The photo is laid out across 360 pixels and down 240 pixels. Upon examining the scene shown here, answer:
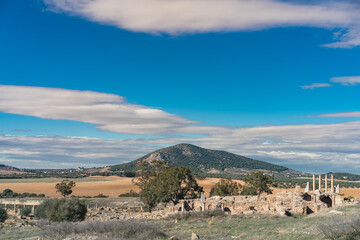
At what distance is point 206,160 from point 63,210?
149 m

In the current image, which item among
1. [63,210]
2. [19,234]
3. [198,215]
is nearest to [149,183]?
[63,210]

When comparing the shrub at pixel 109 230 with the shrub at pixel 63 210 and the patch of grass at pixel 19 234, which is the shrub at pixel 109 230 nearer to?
the patch of grass at pixel 19 234

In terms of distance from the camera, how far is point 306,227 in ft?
64.0

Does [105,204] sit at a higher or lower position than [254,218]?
lower

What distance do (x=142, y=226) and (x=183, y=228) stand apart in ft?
13.9

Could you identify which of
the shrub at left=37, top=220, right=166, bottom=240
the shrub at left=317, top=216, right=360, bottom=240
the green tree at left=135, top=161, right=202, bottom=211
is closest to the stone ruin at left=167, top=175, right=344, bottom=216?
the green tree at left=135, top=161, right=202, bottom=211

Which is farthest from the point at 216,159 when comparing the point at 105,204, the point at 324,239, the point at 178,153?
the point at 324,239

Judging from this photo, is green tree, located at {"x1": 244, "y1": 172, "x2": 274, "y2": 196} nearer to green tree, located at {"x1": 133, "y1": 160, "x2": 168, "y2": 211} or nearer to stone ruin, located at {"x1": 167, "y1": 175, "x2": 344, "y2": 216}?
stone ruin, located at {"x1": 167, "y1": 175, "x2": 344, "y2": 216}

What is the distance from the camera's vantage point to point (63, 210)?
102ft

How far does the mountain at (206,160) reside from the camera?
167250 millimetres

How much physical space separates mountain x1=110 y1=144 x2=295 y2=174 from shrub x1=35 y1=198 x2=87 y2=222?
127 m

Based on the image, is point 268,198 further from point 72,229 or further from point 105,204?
point 105,204

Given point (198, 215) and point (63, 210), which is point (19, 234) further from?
point (198, 215)

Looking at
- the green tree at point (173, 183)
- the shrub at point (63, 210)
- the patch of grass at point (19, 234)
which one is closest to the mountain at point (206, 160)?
the green tree at point (173, 183)
